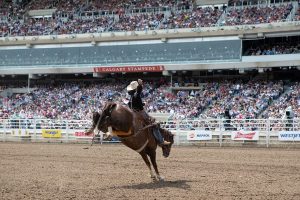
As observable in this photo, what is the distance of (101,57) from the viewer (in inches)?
1725

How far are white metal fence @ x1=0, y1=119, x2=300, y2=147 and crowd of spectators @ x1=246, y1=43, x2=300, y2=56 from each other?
11143 millimetres

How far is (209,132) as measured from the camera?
1041 inches

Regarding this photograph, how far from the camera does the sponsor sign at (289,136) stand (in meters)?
24.6

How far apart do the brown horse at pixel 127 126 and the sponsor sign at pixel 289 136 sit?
14.3 metres

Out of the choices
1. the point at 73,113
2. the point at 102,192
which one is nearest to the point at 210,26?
the point at 73,113

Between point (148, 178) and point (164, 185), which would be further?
point (148, 178)

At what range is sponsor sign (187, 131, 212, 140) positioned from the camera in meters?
26.5

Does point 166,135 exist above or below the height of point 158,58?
above

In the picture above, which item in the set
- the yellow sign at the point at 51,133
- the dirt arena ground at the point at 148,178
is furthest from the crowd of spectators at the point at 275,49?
the dirt arena ground at the point at 148,178

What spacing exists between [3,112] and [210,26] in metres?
18.0

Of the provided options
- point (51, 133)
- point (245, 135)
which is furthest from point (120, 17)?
point (245, 135)

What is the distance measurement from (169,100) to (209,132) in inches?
506

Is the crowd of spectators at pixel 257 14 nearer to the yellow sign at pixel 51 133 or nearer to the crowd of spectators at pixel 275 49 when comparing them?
the crowd of spectators at pixel 275 49

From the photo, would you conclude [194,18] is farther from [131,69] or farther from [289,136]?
[289,136]
